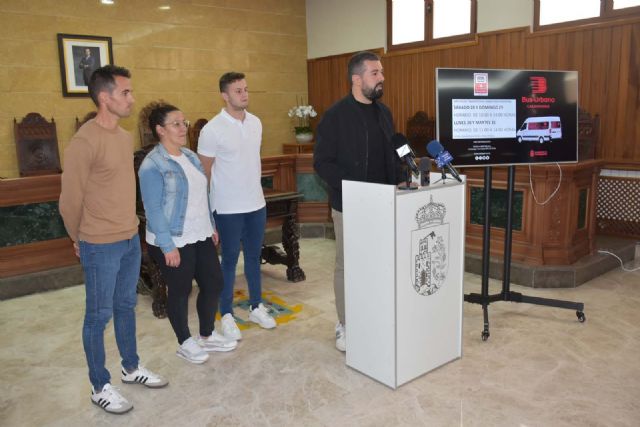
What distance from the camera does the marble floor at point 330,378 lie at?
235cm

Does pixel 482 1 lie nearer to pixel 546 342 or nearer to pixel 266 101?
pixel 266 101

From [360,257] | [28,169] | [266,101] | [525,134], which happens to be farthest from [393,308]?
[266,101]

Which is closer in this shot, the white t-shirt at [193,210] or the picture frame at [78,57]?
the white t-shirt at [193,210]

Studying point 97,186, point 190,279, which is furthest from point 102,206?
point 190,279

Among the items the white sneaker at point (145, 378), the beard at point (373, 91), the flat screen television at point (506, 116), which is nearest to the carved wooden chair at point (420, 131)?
the flat screen television at point (506, 116)

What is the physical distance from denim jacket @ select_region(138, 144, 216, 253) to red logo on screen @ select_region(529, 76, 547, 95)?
221 centimetres

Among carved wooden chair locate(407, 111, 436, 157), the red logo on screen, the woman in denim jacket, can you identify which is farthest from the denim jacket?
carved wooden chair locate(407, 111, 436, 157)

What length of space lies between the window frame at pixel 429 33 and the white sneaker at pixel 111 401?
5305 mm

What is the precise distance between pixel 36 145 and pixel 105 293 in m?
4.35

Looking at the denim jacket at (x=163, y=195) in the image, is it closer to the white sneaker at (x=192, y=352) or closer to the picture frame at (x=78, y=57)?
the white sneaker at (x=192, y=352)

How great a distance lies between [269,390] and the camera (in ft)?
8.54

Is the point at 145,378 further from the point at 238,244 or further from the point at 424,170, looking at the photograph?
the point at 424,170

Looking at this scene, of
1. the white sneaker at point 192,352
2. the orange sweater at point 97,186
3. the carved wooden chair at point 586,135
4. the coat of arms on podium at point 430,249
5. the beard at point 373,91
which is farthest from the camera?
the carved wooden chair at point 586,135

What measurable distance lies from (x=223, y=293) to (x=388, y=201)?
A: 4.67 feet
